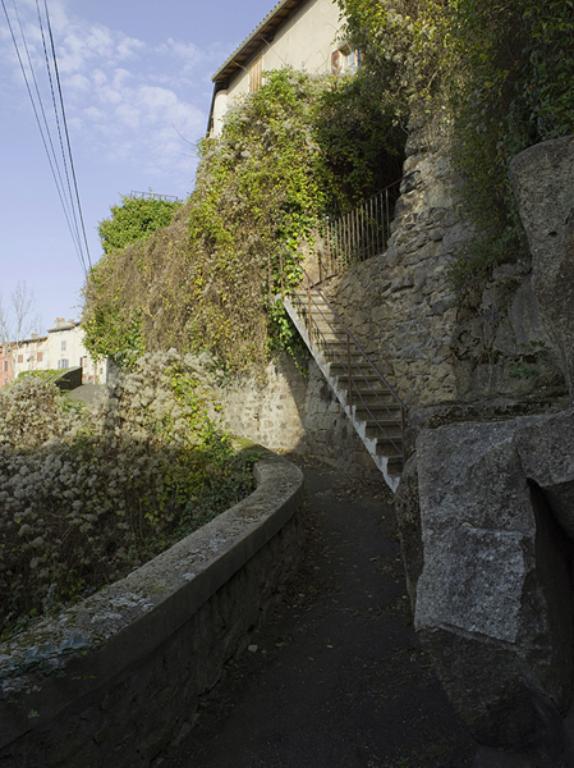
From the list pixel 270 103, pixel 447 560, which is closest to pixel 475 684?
pixel 447 560

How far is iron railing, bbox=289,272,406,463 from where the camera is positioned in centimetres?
702

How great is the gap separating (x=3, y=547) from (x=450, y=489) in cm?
533

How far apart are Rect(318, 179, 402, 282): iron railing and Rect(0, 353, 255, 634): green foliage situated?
3.61m

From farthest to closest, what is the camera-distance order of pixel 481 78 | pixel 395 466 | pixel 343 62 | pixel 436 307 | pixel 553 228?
pixel 343 62 → pixel 436 307 → pixel 395 466 → pixel 481 78 → pixel 553 228

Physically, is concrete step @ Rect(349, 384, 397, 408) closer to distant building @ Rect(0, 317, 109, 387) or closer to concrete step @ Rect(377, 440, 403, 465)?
concrete step @ Rect(377, 440, 403, 465)

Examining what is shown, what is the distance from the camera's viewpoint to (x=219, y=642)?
11.8ft

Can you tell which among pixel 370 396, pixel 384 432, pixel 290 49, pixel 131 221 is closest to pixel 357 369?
pixel 370 396

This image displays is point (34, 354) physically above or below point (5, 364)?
above

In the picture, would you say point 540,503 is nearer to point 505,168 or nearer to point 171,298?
point 505,168

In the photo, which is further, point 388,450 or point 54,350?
point 54,350

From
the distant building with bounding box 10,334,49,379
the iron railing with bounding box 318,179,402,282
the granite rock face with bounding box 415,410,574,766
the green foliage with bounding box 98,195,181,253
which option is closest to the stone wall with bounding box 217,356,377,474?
the iron railing with bounding box 318,179,402,282

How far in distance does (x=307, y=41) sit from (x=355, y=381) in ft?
32.4

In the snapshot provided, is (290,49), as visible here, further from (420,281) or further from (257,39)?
(420,281)

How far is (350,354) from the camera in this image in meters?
7.83
